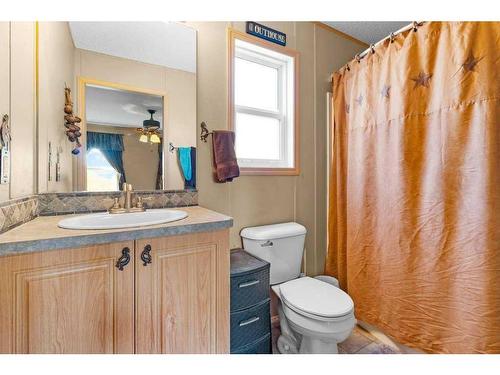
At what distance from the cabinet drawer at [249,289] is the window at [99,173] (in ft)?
2.71

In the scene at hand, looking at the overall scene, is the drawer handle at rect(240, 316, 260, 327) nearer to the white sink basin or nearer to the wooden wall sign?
the white sink basin

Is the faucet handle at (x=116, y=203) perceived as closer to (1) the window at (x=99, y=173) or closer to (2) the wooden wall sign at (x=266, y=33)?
(1) the window at (x=99, y=173)

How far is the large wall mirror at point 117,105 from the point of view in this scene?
109 centimetres

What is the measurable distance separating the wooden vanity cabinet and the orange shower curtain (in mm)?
1031

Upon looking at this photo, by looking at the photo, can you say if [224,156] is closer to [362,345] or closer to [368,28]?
[362,345]

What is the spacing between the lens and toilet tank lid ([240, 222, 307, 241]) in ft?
4.76

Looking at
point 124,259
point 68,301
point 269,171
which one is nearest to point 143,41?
point 269,171

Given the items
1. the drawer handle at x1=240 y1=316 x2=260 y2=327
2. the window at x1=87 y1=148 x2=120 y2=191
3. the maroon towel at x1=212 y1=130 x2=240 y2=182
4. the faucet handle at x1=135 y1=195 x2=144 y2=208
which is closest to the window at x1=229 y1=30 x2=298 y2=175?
the maroon towel at x1=212 y1=130 x2=240 y2=182

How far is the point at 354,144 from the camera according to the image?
1590 millimetres

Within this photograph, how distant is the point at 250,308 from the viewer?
1.16 meters

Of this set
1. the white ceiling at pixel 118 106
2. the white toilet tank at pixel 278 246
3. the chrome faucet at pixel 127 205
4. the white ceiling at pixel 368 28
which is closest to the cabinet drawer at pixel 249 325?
the white toilet tank at pixel 278 246

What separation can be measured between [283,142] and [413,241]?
1.09m
